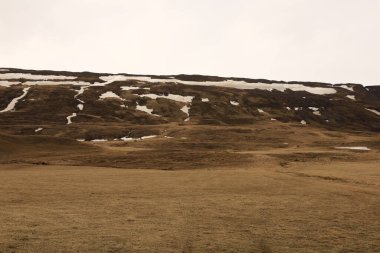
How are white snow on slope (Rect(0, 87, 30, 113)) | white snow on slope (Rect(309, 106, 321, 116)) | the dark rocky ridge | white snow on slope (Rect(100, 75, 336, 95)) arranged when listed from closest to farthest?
the dark rocky ridge
white snow on slope (Rect(0, 87, 30, 113))
white snow on slope (Rect(309, 106, 321, 116))
white snow on slope (Rect(100, 75, 336, 95))

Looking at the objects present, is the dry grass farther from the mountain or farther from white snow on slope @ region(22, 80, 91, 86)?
white snow on slope @ region(22, 80, 91, 86)

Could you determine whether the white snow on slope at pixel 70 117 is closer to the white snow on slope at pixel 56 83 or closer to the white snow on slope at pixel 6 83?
the white snow on slope at pixel 56 83

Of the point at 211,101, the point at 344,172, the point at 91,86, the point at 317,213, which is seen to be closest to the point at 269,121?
the point at 211,101

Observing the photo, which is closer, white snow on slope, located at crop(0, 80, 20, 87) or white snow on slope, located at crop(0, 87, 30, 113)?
white snow on slope, located at crop(0, 87, 30, 113)

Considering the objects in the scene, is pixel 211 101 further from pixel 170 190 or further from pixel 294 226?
pixel 294 226

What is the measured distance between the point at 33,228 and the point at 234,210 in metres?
8.39

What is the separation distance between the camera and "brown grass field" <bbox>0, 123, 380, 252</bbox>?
14898mm

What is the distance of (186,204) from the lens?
21.4m

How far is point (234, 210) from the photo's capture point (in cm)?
2017

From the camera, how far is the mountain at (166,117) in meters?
48.8

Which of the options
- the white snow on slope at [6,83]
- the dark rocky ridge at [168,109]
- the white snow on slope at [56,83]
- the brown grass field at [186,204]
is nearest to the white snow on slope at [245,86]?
the dark rocky ridge at [168,109]

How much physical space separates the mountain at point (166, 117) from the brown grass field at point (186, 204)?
328 cm

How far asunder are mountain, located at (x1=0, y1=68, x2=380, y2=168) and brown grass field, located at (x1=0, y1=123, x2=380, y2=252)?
3.28 metres

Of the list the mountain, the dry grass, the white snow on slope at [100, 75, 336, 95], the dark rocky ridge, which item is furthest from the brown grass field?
the white snow on slope at [100, 75, 336, 95]
